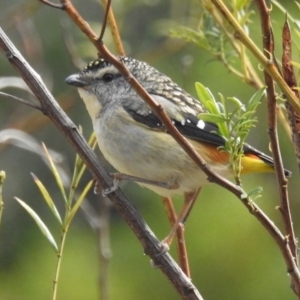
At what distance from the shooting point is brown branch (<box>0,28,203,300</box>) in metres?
1.92

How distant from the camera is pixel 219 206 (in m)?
5.75

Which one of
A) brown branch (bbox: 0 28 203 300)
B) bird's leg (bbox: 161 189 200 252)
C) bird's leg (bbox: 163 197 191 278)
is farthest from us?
bird's leg (bbox: 161 189 200 252)

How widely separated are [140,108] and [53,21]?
14.9 feet

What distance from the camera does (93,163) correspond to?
2092 mm

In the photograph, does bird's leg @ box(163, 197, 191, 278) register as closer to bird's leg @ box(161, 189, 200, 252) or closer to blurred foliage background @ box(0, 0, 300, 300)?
bird's leg @ box(161, 189, 200, 252)

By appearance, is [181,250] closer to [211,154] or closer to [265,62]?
[211,154]

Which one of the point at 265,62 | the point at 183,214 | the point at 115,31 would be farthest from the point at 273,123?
the point at 183,214

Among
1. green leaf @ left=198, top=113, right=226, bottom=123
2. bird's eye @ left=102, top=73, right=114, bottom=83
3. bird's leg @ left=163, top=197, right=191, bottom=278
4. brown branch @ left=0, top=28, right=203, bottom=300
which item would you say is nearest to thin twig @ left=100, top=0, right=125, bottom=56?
brown branch @ left=0, top=28, right=203, bottom=300

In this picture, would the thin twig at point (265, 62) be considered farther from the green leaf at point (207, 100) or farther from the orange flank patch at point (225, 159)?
the orange flank patch at point (225, 159)

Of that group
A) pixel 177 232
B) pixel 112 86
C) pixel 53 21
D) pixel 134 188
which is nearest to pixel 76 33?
pixel 53 21

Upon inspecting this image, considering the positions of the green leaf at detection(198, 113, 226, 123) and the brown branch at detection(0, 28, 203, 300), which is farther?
the brown branch at detection(0, 28, 203, 300)

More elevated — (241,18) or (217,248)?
(217,248)

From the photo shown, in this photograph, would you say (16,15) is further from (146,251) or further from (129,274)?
(129,274)

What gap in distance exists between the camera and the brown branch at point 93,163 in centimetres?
192
